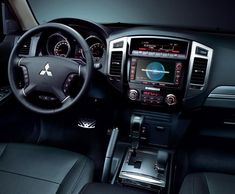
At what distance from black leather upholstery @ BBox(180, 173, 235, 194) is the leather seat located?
0.42m

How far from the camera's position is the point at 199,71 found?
150cm

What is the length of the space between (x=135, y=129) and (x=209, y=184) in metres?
0.65

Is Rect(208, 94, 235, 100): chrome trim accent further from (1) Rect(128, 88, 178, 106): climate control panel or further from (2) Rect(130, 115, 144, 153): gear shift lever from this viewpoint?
(2) Rect(130, 115, 144, 153): gear shift lever

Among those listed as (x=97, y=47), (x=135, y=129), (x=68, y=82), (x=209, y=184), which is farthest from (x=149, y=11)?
(x=209, y=184)

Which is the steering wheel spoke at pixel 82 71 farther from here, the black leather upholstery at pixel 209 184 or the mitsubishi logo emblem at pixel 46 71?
the black leather upholstery at pixel 209 184

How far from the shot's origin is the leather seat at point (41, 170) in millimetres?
1219

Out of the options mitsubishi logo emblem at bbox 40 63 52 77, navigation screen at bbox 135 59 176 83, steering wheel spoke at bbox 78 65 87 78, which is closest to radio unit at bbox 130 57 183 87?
navigation screen at bbox 135 59 176 83

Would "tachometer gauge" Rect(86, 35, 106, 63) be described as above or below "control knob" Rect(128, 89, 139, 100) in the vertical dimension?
above

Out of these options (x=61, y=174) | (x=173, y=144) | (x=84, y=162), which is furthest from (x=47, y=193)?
(x=173, y=144)

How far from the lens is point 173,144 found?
6.06 feet

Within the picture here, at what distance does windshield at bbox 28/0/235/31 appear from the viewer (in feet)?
6.40

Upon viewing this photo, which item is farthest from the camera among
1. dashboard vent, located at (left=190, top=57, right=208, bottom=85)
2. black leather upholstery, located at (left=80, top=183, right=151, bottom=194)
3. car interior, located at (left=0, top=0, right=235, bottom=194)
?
dashboard vent, located at (left=190, top=57, right=208, bottom=85)

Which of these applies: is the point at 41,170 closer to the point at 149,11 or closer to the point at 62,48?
the point at 62,48

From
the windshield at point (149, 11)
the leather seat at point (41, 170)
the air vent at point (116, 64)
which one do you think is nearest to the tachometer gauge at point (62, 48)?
the air vent at point (116, 64)
